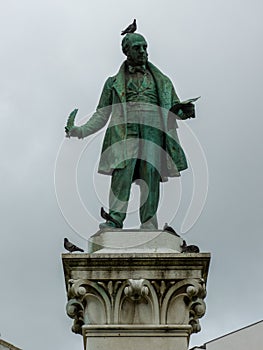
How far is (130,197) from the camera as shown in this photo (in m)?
13.7

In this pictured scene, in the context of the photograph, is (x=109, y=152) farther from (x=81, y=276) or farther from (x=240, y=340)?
(x=240, y=340)

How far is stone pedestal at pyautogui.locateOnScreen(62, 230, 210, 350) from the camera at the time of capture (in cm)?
1237

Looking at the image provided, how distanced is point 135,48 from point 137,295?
400 cm

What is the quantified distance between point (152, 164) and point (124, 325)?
261 centimetres

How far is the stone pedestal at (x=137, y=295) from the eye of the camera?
12.4 metres

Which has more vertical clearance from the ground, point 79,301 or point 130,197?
point 130,197

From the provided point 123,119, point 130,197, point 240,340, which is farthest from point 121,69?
point 240,340

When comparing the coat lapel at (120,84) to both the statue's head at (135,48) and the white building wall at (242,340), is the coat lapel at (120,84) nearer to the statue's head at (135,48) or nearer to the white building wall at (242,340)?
the statue's head at (135,48)

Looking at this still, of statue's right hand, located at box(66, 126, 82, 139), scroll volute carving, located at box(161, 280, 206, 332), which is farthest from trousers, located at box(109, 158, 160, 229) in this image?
scroll volute carving, located at box(161, 280, 206, 332)

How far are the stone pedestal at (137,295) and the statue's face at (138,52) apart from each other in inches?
129

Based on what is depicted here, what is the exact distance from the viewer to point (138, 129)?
45.8ft

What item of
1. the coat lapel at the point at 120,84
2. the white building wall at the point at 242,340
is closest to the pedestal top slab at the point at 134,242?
the coat lapel at the point at 120,84

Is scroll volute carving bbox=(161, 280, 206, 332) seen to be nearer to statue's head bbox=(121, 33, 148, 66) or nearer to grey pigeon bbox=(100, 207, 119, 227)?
grey pigeon bbox=(100, 207, 119, 227)

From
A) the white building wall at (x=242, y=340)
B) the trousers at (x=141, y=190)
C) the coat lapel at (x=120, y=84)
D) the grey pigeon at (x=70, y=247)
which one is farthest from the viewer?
the white building wall at (x=242, y=340)
